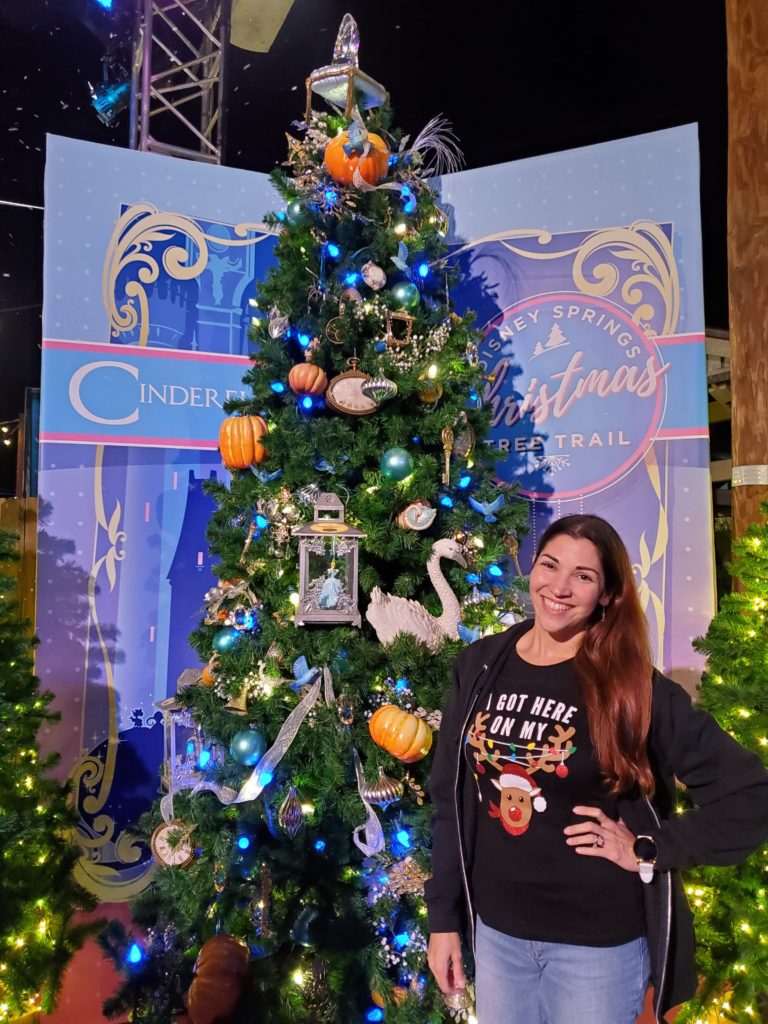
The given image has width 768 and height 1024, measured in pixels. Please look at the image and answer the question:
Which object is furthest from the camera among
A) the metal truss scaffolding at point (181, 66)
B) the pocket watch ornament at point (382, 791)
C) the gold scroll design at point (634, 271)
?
the metal truss scaffolding at point (181, 66)

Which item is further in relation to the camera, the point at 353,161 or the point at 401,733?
the point at 353,161

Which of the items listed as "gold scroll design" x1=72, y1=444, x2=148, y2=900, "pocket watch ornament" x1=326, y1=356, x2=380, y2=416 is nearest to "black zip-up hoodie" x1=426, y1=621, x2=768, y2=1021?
"pocket watch ornament" x1=326, y1=356, x2=380, y2=416

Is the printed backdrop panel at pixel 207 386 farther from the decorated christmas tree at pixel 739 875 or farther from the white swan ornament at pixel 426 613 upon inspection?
the white swan ornament at pixel 426 613

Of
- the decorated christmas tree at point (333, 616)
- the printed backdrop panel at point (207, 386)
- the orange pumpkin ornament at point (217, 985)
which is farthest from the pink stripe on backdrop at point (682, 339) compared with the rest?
the orange pumpkin ornament at point (217, 985)

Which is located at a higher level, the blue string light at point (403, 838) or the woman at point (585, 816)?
the woman at point (585, 816)

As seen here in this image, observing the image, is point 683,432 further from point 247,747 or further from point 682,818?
point 247,747

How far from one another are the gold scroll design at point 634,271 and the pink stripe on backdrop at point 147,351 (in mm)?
1779

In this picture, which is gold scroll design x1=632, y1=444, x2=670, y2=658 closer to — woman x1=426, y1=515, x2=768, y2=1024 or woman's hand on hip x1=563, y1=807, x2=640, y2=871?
woman x1=426, y1=515, x2=768, y2=1024

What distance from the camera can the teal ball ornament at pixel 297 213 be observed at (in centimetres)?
266

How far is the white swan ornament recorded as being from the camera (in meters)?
2.36

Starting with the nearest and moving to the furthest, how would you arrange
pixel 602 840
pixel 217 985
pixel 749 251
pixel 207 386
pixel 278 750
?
pixel 602 840
pixel 217 985
pixel 278 750
pixel 749 251
pixel 207 386

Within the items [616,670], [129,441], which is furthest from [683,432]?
[129,441]

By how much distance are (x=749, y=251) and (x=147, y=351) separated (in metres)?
2.88

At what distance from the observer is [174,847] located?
8.15ft
